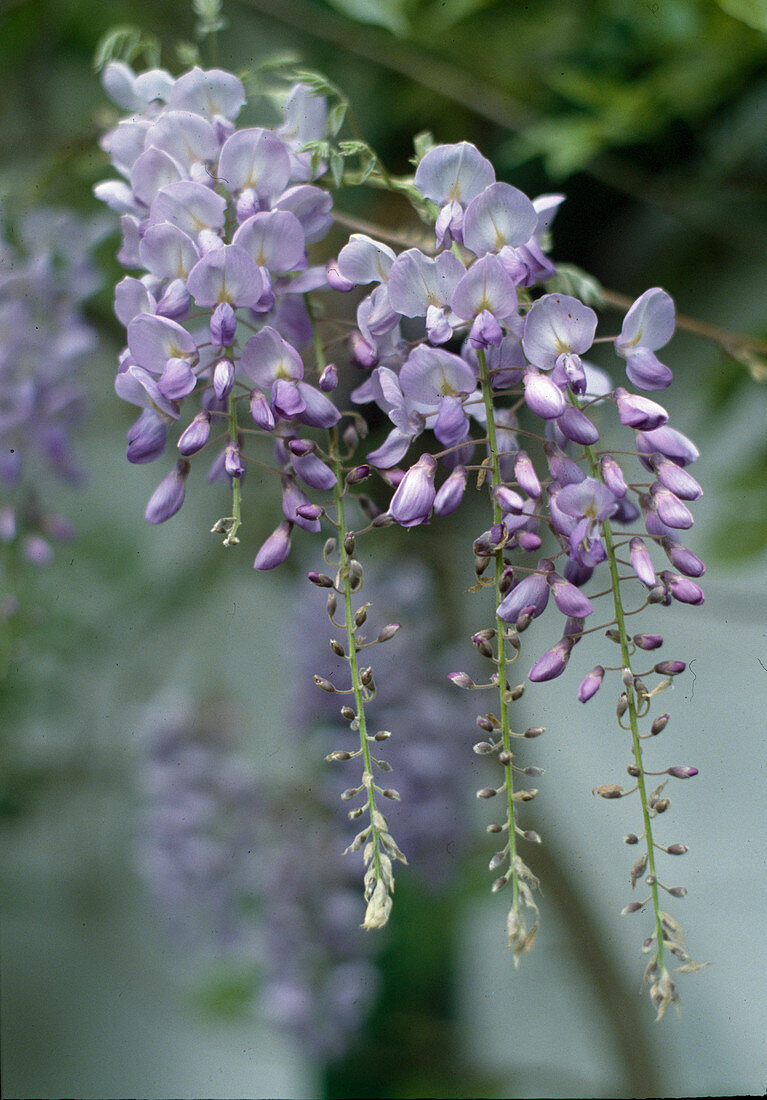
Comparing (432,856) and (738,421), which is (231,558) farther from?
(738,421)

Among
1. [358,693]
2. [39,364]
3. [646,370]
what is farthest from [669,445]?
A: [39,364]

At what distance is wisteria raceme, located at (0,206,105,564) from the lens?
0.51 meters

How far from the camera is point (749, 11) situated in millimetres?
363

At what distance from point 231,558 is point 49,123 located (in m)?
0.47

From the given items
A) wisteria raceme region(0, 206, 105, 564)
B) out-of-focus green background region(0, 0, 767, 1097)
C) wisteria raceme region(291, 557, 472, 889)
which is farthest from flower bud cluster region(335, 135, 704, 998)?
wisteria raceme region(291, 557, 472, 889)

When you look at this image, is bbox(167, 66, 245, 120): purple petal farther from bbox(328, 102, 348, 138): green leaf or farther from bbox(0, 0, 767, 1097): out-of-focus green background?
bbox(0, 0, 767, 1097): out-of-focus green background

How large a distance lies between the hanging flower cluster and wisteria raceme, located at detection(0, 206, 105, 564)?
226 mm

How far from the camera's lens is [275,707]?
114 centimetres

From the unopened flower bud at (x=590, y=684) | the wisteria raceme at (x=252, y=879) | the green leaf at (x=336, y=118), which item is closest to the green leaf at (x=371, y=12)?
the green leaf at (x=336, y=118)

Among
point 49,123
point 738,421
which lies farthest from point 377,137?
point 738,421

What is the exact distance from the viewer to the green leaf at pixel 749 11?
14.1 inches

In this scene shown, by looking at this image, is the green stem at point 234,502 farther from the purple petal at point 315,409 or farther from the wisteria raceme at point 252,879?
the wisteria raceme at point 252,879

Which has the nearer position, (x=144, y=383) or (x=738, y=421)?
(x=144, y=383)

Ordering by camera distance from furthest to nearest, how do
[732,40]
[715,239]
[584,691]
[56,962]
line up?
[56,962]
[715,239]
[732,40]
[584,691]
